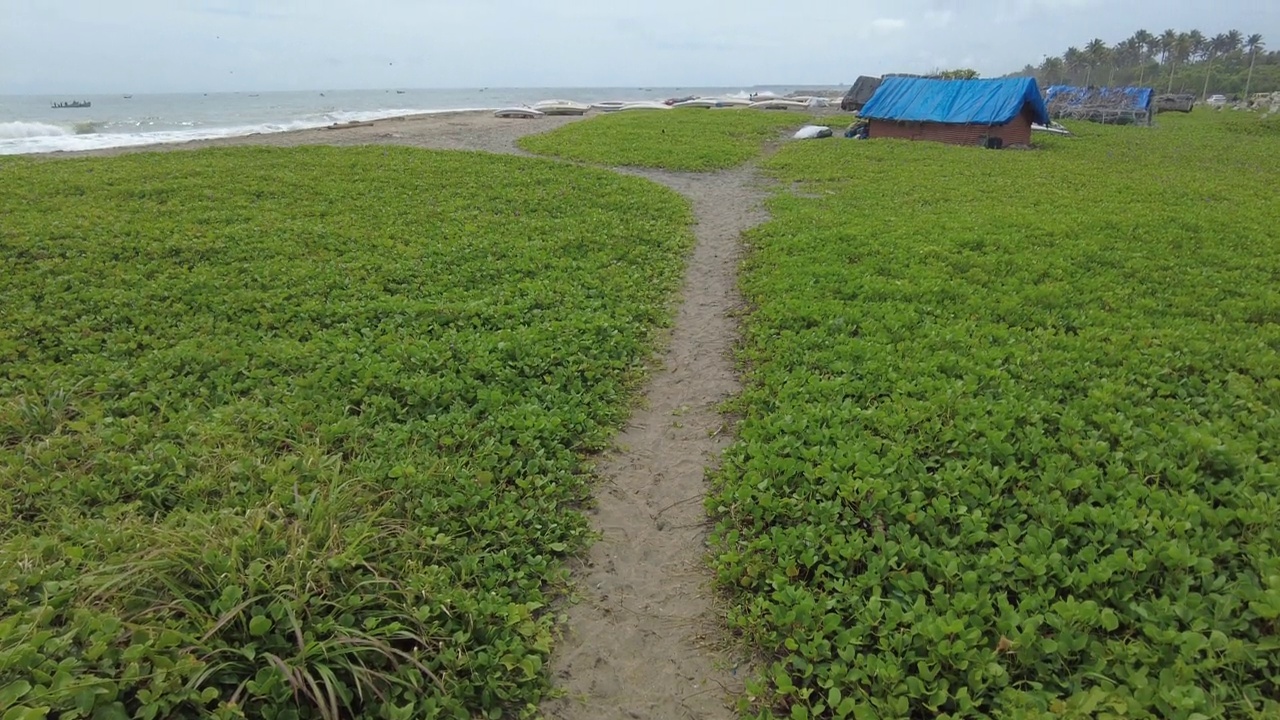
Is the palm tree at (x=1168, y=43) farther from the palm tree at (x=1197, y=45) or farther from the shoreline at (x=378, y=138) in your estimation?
the shoreline at (x=378, y=138)

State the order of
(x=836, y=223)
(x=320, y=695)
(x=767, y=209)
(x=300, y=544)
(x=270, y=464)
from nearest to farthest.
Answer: (x=320, y=695), (x=300, y=544), (x=270, y=464), (x=836, y=223), (x=767, y=209)

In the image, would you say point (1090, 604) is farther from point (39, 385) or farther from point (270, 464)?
point (39, 385)

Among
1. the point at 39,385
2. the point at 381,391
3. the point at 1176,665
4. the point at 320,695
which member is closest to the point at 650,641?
the point at 320,695

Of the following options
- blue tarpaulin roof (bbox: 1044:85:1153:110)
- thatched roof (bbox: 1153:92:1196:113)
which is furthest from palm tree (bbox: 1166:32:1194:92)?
blue tarpaulin roof (bbox: 1044:85:1153:110)

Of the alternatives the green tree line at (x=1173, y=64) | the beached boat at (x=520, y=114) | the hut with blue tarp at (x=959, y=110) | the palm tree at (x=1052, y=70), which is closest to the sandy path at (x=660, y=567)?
the hut with blue tarp at (x=959, y=110)

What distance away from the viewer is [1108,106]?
1660 inches

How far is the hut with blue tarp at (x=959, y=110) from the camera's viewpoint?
83.6 ft

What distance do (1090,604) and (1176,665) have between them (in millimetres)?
410

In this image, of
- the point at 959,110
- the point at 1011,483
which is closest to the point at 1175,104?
the point at 959,110

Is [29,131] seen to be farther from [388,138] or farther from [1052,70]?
[1052,70]

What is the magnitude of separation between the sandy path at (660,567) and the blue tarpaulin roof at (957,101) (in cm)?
2269

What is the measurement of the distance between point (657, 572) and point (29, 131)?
48875 mm

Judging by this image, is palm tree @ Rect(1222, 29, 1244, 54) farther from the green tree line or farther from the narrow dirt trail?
the narrow dirt trail

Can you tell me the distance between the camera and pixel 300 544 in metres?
3.66
